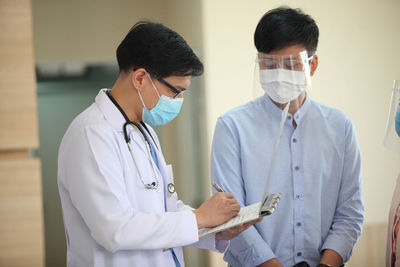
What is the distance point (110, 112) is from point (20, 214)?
1.90ft

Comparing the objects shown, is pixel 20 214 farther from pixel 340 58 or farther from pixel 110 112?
pixel 340 58

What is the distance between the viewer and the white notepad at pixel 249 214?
126 cm

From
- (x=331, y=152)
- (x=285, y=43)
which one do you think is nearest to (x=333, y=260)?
(x=331, y=152)

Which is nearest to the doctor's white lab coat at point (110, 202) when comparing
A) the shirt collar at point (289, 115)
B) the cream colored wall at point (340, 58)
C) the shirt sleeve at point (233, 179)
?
the shirt sleeve at point (233, 179)

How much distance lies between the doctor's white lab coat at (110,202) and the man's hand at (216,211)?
0.05m

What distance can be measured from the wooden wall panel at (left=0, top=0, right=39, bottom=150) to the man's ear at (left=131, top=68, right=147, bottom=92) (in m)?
0.57

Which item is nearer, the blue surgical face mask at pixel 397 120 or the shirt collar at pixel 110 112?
the shirt collar at pixel 110 112

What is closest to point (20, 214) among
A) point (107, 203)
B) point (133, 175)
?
point (107, 203)

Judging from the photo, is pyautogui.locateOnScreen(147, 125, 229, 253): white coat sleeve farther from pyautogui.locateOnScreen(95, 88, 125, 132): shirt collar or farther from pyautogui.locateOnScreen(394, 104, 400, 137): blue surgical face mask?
pyautogui.locateOnScreen(394, 104, 400, 137): blue surgical face mask

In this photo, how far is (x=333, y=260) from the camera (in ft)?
5.26

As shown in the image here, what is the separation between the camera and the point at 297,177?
1.67 m

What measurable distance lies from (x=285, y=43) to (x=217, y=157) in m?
0.48

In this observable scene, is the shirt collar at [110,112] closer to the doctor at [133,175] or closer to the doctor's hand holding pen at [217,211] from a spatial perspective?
the doctor at [133,175]

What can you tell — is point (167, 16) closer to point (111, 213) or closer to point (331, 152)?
point (331, 152)
